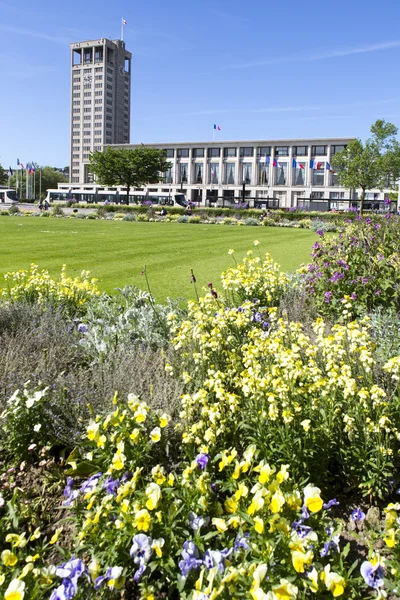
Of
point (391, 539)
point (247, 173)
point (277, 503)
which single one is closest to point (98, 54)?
point (247, 173)

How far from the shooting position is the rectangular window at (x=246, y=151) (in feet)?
334

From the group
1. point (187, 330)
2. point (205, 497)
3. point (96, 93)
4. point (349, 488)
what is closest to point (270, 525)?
point (205, 497)

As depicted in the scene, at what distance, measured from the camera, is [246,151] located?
335 feet

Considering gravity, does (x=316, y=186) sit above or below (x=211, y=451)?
above

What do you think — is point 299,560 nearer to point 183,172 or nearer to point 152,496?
point 152,496

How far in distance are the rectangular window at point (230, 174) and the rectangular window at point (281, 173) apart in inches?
354

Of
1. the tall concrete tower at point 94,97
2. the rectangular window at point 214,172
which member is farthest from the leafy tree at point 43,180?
the rectangular window at point 214,172

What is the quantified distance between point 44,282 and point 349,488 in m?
4.82

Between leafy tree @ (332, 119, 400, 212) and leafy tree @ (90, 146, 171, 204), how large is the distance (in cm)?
2785

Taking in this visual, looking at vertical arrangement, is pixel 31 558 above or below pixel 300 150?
below

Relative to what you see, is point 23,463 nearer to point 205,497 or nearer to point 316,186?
point 205,497

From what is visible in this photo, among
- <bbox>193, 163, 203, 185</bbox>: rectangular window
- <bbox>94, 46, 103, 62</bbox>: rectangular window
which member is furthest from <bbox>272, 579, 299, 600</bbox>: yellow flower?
<bbox>94, 46, 103, 62</bbox>: rectangular window

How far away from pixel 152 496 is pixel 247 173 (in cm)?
10437

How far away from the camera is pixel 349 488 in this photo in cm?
285
